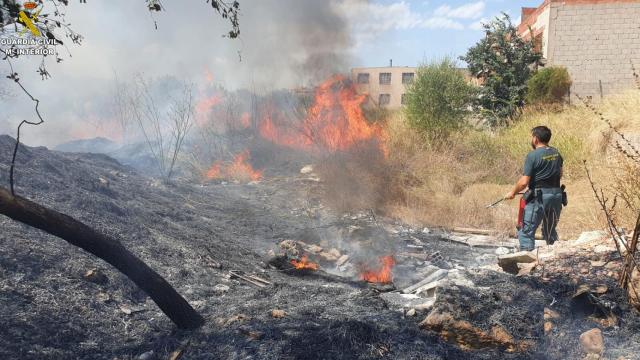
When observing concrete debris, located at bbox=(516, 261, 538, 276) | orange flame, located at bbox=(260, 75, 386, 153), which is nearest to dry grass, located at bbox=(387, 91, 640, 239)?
→ orange flame, located at bbox=(260, 75, 386, 153)

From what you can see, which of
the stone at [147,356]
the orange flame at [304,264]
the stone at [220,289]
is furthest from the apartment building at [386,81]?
the stone at [147,356]

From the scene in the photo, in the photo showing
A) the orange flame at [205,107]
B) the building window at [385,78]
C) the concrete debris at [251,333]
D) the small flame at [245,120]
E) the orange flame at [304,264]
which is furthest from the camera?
the building window at [385,78]

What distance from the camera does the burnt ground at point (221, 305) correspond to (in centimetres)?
330

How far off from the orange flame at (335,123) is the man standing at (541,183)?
7.13 meters

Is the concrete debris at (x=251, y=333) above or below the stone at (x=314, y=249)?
above

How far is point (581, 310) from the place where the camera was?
12.2ft

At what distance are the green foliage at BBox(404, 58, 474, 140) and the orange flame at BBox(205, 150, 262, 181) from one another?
569cm

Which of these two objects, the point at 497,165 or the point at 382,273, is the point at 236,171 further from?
the point at 382,273

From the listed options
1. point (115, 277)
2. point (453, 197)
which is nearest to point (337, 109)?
point (453, 197)

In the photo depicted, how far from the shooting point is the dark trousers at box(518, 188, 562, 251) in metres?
5.29

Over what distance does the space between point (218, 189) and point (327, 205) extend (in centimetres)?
410

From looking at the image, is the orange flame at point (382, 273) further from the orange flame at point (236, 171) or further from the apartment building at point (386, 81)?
the apartment building at point (386, 81)

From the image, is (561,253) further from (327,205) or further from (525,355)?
(327,205)

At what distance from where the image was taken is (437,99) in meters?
14.4
